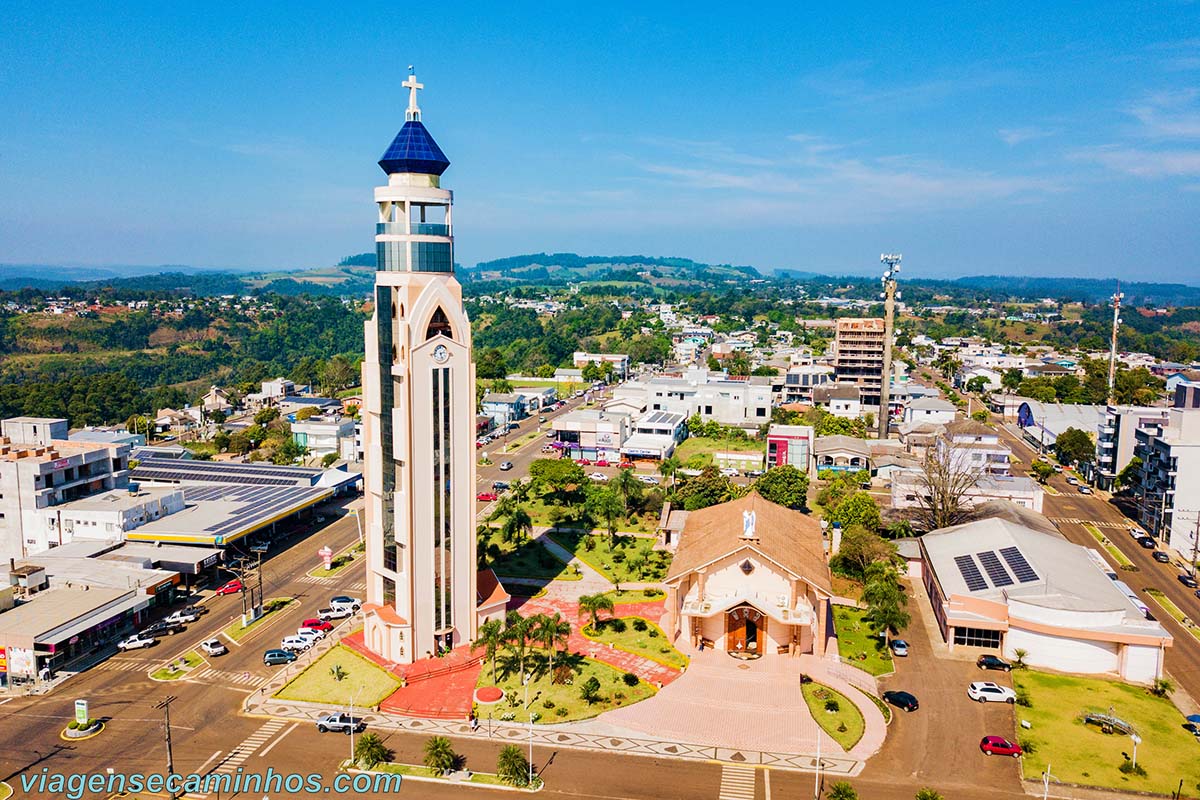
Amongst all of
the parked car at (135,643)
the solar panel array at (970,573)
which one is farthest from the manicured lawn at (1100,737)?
the parked car at (135,643)

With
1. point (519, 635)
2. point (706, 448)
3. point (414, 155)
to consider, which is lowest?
point (706, 448)

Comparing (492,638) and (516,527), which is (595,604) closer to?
(492,638)

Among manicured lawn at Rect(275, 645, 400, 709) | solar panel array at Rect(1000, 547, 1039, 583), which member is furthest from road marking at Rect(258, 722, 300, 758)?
solar panel array at Rect(1000, 547, 1039, 583)

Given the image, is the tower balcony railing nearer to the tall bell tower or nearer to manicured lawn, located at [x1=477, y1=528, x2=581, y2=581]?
the tall bell tower

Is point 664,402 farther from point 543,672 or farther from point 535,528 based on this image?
point 543,672

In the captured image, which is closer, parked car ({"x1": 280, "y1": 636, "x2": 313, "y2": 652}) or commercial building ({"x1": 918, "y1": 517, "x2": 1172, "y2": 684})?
commercial building ({"x1": 918, "y1": 517, "x2": 1172, "y2": 684})

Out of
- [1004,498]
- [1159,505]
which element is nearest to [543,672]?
[1004,498]

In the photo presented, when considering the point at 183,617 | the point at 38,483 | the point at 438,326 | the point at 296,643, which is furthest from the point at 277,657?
the point at 38,483
